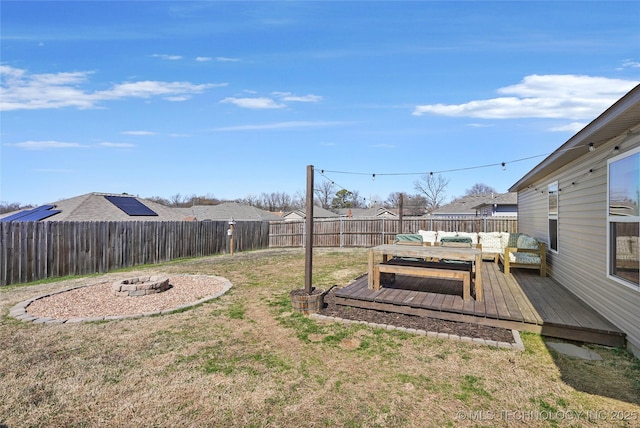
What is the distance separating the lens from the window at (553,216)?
21.5ft

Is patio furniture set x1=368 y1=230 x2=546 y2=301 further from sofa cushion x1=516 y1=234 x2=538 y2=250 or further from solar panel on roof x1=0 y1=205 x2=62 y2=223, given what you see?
solar panel on roof x1=0 y1=205 x2=62 y2=223

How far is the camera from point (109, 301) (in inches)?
221

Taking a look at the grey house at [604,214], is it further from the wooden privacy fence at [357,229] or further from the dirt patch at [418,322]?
the wooden privacy fence at [357,229]

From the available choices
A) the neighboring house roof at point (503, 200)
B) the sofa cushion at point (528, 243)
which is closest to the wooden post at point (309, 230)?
the sofa cushion at point (528, 243)

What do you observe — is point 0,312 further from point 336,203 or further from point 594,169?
point 336,203

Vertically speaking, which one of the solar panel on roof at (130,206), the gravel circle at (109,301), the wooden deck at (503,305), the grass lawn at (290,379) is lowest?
the gravel circle at (109,301)

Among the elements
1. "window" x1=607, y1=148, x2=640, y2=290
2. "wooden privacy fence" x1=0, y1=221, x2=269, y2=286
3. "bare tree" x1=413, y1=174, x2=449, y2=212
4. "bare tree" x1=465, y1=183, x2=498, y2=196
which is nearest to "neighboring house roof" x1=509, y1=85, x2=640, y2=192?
"window" x1=607, y1=148, x2=640, y2=290

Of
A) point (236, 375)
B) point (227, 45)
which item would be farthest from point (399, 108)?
point (236, 375)

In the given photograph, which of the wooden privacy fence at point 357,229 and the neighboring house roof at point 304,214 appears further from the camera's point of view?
the neighboring house roof at point 304,214

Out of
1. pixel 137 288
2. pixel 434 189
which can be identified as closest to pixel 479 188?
pixel 434 189

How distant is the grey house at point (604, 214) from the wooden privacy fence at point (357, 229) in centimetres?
846

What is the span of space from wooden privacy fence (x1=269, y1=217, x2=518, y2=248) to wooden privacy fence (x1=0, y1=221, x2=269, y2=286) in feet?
13.2

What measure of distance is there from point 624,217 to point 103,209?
52.6ft

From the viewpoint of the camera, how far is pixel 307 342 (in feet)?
12.1
